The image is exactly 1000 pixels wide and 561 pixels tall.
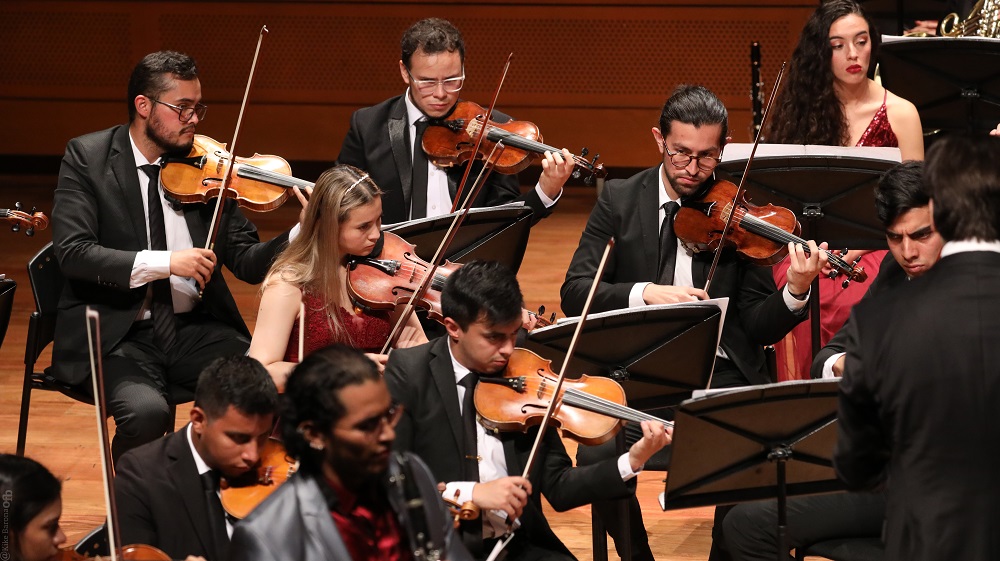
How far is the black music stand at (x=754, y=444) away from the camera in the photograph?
2377mm

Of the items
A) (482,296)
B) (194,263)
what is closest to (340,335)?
(194,263)

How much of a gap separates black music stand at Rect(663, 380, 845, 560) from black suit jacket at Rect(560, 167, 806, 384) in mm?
713

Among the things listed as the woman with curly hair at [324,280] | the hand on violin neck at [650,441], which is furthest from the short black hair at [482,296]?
the woman with curly hair at [324,280]

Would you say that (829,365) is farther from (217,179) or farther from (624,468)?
(217,179)

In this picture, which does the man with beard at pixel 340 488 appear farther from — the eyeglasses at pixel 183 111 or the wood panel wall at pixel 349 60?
the wood panel wall at pixel 349 60

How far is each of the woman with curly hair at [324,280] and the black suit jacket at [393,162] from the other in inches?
29.6

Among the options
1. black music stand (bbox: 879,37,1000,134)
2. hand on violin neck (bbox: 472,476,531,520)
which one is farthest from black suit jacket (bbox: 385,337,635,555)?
black music stand (bbox: 879,37,1000,134)

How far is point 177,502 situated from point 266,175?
133 centimetres

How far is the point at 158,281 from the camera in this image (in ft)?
11.5

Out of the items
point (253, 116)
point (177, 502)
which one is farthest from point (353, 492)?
point (253, 116)

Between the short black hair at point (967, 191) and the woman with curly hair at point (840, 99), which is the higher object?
the woman with curly hair at point (840, 99)

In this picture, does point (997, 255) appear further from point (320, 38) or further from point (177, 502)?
point (320, 38)

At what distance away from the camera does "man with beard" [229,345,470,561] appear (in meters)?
1.82

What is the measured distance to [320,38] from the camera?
758 cm
